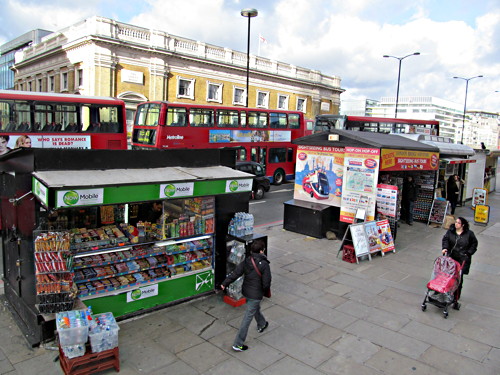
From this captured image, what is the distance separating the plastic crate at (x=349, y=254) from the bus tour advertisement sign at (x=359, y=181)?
1.39 metres

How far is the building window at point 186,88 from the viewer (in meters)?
36.3

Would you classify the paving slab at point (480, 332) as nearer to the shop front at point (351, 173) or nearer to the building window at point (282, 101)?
the shop front at point (351, 173)

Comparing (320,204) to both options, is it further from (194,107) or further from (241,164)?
(194,107)

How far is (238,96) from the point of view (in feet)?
136

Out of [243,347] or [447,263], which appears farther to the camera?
[447,263]

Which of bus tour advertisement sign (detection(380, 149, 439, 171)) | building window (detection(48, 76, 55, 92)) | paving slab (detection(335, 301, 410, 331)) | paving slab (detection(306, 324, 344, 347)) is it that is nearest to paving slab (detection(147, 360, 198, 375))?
paving slab (detection(306, 324, 344, 347))

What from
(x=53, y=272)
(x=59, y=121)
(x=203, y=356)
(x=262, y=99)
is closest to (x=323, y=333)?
(x=203, y=356)

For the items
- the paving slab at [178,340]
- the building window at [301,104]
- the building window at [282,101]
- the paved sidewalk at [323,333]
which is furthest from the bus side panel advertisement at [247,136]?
the building window at [301,104]

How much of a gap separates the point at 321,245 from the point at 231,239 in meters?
4.44

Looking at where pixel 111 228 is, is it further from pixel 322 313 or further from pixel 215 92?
pixel 215 92

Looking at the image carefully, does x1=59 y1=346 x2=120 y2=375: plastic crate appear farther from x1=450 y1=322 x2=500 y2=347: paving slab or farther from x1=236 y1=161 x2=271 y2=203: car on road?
x1=236 y1=161 x2=271 y2=203: car on road

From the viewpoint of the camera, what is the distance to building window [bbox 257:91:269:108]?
43562 mm

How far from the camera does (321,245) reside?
36.6 ft

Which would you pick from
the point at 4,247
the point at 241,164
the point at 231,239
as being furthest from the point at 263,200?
the point at 4,247
